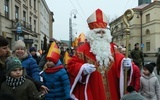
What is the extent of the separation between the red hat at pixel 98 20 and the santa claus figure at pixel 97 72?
136 millimetres

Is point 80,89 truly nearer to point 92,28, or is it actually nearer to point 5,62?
point 92,28

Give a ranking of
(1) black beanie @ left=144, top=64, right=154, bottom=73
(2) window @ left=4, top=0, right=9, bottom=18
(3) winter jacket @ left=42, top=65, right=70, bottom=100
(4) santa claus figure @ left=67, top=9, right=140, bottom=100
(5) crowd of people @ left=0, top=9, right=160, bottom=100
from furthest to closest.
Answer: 1. (2) window @ left=4, top=0, right=9, bottom=18
2. (1) black beanie @ left=144, top=64, right=154, bottom=73
3. (3) winter jacket @ left=42, top=65, right=70, bottom=100
4. (4) santa claus figure @ left=67, top=9, right=140, bottom=100
5. (5) crowd of people @ left=0, top=9, right=160, bottom=100

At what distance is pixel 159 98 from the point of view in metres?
5.50

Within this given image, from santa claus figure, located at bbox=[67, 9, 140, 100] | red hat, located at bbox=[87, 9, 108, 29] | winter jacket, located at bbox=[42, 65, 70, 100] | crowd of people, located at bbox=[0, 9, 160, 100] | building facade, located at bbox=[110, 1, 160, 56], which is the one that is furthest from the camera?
building facade, located at bbox=[110, 1, 160, 56]

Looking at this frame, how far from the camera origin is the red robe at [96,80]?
4.19 m

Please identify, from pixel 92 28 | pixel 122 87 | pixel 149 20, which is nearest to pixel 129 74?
pixel 122 87

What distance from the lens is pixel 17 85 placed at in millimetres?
3197

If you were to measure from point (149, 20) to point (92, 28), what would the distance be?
178 ft

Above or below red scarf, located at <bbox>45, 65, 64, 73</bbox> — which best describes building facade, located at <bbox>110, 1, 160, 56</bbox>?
above

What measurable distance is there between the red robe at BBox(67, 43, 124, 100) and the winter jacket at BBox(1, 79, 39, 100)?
1.07 metres

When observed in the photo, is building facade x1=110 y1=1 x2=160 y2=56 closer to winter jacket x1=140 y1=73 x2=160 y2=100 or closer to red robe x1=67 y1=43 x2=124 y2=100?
winter jacket x1=140 y1=73 x2=160 y2=100

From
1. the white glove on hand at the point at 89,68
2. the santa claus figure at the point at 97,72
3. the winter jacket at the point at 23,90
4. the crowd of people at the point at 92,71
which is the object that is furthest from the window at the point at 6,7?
the winter jacket at the point at 23,90

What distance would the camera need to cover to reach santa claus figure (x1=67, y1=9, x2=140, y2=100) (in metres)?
4.19

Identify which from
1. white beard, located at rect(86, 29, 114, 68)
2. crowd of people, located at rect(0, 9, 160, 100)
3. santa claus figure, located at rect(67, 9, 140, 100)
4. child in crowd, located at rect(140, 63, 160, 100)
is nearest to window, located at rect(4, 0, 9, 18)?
crowd of people, located at rect(0, 9, 160, 100)
